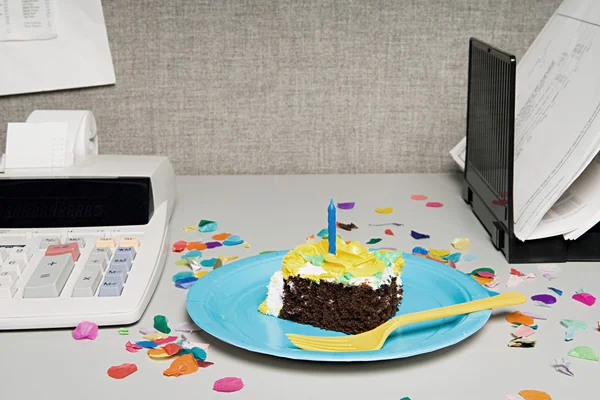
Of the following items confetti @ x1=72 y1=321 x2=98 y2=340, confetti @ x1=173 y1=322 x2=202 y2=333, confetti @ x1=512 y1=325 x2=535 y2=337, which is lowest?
confetti @ x1=512 y1=325 x2=535 y2=337

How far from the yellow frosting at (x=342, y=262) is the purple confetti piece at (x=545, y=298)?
16 cm

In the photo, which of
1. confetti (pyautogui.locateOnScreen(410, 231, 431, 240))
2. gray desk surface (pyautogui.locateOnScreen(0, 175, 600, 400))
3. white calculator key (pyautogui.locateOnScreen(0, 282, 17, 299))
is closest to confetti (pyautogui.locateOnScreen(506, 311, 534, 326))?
gray desk surface (pyautogui.locateOnScreen(0, 175, 600, 400))

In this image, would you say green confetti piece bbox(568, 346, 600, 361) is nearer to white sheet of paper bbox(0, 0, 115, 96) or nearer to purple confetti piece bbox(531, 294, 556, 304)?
purple confetti piece bbox(531, 294, 556, 304)

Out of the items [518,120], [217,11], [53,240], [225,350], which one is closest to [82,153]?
[53,240]

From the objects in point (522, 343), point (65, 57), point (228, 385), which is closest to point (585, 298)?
point (522, 343)

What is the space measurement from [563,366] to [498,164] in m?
0.36

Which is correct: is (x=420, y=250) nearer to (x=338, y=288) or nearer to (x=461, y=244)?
(x=461, y=244)

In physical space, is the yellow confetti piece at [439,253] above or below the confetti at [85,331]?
below

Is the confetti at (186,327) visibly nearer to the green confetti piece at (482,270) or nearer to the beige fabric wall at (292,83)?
the green confetti piece at (482,270)

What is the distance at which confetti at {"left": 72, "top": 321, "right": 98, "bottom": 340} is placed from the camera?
76 cm

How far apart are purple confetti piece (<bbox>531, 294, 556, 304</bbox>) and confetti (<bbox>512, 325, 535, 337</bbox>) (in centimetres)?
8

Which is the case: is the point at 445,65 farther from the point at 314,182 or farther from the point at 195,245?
the point at 195,245

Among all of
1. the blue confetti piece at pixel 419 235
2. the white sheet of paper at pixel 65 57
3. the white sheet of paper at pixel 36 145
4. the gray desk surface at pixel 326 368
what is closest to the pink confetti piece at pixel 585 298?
the gray desk surface at pixel 326 368

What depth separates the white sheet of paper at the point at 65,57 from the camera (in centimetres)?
129
